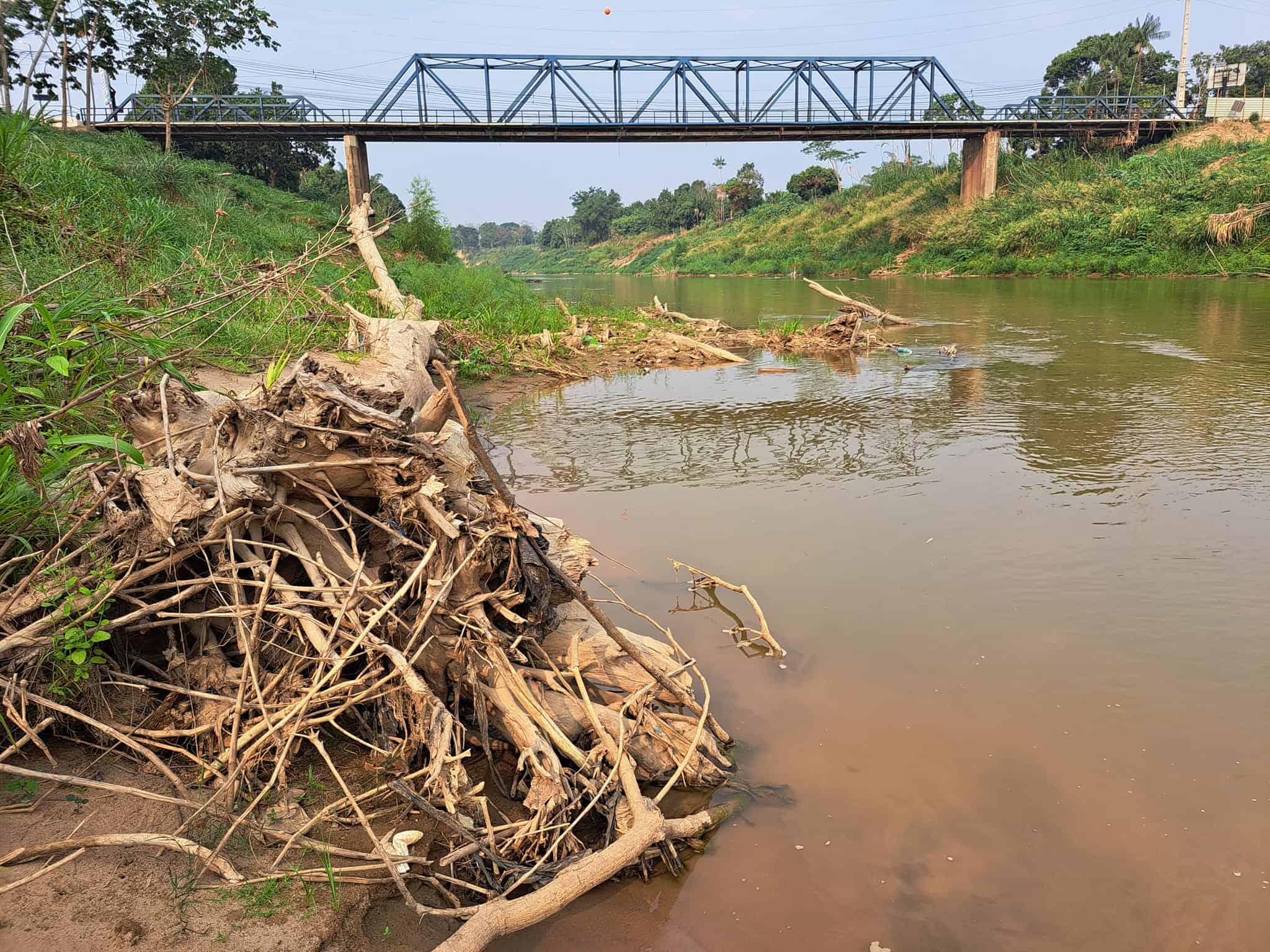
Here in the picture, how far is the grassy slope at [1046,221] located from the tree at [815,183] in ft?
12.4

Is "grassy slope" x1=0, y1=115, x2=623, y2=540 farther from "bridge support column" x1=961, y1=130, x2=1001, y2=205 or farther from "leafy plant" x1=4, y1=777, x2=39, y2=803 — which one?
"bridge support column" x1=961, y1=130, x2=1001, y2=205

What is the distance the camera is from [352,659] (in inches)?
105

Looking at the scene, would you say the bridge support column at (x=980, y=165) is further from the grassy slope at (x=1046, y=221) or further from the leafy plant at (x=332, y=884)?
the leafy plant at (x=332, y=884)

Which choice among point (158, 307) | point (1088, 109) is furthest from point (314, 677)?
point (1088, 109)

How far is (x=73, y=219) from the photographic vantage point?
281 inches

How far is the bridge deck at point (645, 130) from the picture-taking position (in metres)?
30.6

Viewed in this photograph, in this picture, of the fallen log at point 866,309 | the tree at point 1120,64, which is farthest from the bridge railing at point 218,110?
the tree at point 1120,64

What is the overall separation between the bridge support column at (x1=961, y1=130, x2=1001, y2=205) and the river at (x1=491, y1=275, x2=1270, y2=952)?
31.5 metres

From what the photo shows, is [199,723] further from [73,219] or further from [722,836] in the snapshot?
[73,219]

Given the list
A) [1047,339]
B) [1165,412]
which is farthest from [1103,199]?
[1165,412]

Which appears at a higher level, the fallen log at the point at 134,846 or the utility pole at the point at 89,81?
the utility pole at the point at 89,81

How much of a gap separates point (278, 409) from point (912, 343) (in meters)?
12.3

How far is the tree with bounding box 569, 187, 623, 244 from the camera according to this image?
8831 centimetres

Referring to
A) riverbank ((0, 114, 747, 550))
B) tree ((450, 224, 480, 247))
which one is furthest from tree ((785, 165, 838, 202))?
tree ((450, 224, 480, 247))
